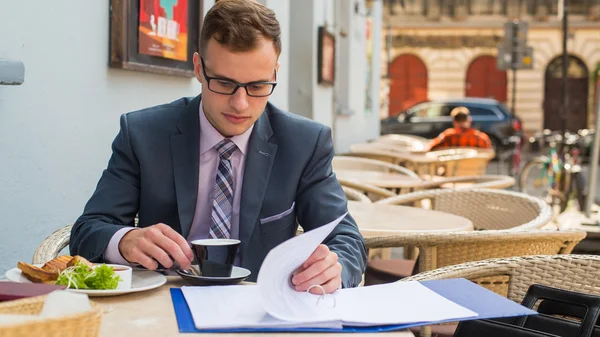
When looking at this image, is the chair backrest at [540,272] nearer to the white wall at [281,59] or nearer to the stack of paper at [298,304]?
the stack of paper at [298,304]

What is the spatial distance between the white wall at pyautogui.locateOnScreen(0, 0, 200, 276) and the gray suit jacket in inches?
30.8

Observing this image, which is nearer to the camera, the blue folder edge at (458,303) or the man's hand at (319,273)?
the blue folder edge at (458,303)

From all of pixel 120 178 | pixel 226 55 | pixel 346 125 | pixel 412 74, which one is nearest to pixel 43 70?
pixel 120 178

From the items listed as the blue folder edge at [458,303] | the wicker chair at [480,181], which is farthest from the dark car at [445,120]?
the blue folder edge at [458,303]

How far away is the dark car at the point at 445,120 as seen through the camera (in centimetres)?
2419

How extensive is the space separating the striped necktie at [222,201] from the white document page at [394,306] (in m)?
0.52

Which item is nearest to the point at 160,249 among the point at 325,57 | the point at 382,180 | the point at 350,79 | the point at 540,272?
the point at 540,272

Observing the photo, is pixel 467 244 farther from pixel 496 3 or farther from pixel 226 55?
pixel 496 3

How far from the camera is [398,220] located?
3502mm

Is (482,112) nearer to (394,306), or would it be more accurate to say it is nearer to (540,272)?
(540,272)

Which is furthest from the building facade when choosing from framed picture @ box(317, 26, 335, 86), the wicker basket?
the wicker basket

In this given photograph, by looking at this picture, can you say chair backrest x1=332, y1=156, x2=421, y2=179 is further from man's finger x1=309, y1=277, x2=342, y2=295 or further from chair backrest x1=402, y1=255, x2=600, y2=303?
man's finger x1=309, y1=277, x2=342, y2=295

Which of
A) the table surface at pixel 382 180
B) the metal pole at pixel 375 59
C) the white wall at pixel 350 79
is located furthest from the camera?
the metal pole at pixel 375 59

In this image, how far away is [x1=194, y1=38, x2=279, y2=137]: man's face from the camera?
6.52ft
